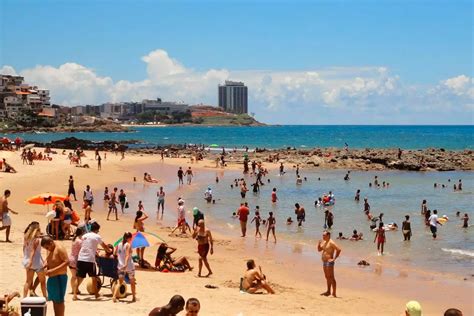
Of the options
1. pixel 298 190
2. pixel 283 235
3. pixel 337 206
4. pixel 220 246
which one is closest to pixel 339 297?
pixel 220 246

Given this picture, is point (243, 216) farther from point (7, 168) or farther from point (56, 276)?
point (7, 168)

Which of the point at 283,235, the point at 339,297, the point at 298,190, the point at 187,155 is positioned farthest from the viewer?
the point at 187,155

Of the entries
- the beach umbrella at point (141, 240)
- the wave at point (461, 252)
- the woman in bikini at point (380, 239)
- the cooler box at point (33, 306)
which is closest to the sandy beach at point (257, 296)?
the beach umbrella at point (141, 240)

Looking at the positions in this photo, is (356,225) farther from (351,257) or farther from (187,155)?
(187,155)

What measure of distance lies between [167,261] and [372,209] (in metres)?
18.5

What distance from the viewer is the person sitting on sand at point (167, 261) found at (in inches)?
567

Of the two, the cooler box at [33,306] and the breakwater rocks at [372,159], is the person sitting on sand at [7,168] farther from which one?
the cooler box at [33,306]

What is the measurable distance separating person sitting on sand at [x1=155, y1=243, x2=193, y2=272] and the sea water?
5509mm

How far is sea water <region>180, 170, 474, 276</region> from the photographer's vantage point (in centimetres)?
1934

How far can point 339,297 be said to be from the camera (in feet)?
43.4

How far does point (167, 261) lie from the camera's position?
1457 centimetres

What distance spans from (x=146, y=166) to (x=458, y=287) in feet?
131

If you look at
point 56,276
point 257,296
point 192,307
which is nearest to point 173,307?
point 192,307

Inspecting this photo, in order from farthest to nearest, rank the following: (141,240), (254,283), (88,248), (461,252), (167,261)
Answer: (461,252) < (167,261) < (141,240) < (254,283) < (88,248)
